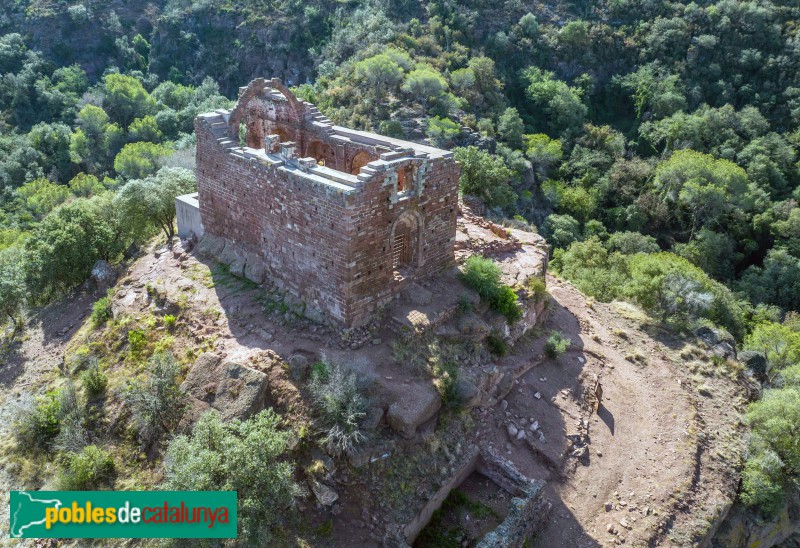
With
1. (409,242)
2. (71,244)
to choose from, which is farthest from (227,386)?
(71,244)

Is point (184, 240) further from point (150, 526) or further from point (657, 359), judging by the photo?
point (657, 359)

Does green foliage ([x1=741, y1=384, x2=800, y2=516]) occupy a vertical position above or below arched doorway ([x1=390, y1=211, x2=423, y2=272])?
below

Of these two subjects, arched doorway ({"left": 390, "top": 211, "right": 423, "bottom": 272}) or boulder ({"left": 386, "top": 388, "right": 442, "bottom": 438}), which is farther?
arched doorway ({"left": 390, "top": 211, "right": 423, "bottom": 272})

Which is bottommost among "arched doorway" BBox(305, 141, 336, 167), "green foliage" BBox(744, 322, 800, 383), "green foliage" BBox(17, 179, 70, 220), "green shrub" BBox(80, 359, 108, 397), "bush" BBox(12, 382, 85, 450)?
"green foliage" BBox(17, 179, 70, 220)

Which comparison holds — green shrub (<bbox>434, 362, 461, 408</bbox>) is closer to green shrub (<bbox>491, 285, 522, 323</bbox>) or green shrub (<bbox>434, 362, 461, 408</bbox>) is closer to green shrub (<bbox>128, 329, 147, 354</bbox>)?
green shrub (<bbox>491, 285, 522, 323</bbox>)

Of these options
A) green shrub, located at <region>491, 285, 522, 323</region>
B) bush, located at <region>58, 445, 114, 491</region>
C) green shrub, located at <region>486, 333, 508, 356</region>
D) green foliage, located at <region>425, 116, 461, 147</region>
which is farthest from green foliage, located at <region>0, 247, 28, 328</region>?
green foliage, located at <region>425, 116, 461, 147</region>

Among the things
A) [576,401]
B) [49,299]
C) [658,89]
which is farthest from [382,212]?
[658,89]

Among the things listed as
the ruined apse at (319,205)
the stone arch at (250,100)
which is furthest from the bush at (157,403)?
the stone arch at (250,100)
